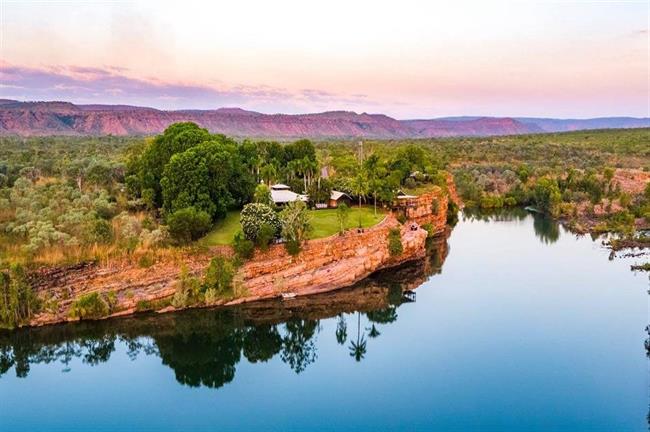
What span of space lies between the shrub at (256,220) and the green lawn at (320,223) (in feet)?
4.93

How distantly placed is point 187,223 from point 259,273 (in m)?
5.05

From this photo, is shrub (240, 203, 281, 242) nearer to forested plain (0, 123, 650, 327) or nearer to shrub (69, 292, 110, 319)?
forested plain (0, 123, 650, 327)

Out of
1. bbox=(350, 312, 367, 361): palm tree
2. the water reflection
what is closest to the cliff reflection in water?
bbox=(350, 312, 367, 361): palm tree

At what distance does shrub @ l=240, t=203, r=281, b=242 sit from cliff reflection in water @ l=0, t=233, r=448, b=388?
165 inches

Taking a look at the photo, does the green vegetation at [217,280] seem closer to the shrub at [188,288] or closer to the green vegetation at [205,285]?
the green vegetation at [205,285]

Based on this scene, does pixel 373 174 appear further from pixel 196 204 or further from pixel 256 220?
pixel 196 204

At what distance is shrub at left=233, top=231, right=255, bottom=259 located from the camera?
102 feet

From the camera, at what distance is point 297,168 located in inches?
1973

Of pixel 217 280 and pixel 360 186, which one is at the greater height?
pixel 360 186

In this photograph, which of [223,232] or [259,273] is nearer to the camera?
Result: [259,273]

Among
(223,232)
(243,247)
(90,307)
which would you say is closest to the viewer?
(90,307)

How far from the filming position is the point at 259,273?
32.0m

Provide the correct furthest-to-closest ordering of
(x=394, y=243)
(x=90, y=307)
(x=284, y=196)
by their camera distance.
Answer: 1. (x=284, y=196)
2. (x=394, y=243)
3. (x=90, y=307)

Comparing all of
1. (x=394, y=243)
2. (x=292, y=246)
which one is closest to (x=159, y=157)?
(x=292, y=246)
